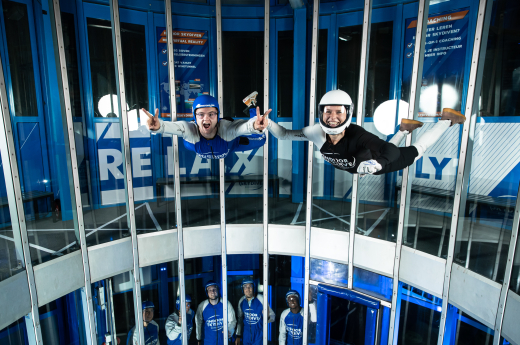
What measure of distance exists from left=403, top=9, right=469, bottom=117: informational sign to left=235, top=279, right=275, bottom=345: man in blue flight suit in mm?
4772

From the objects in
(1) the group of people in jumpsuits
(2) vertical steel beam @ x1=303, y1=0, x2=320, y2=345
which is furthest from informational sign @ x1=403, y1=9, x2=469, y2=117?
(1) the group of people in jumpsuits

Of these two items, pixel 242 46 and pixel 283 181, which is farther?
pixel 283 181

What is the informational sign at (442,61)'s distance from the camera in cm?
438

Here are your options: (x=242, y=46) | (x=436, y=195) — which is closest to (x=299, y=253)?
(x=436, y=195)

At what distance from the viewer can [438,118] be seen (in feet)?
15.6

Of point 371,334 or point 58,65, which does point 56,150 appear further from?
point 371,334

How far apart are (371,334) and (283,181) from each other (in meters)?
3.33

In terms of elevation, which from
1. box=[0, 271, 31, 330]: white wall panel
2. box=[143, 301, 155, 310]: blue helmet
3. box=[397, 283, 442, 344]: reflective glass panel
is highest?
box=[0, 271, 31, 330]: white wall panel

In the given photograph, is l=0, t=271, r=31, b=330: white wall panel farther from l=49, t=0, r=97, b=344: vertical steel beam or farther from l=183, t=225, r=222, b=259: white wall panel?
l=183, t=225, r=222, b=259: white wall panel

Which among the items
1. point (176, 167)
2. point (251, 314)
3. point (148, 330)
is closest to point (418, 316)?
point (251, 314)

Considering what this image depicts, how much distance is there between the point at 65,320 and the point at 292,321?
420 cm

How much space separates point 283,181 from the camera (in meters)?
6.16

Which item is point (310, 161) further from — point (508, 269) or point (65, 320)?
point (65, 320)

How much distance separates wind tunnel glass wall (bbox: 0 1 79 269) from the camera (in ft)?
13.7
